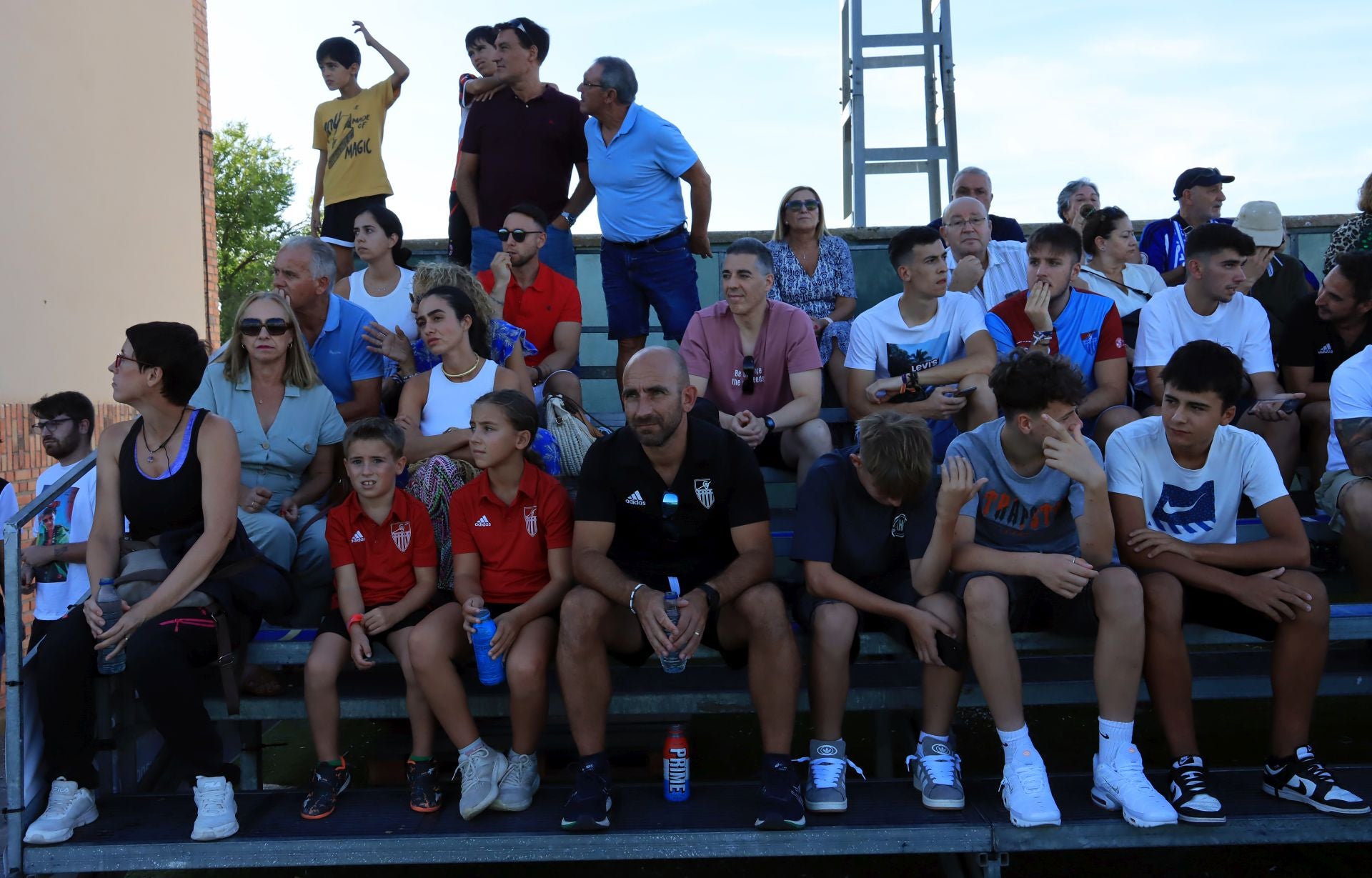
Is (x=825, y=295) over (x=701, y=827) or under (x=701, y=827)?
over

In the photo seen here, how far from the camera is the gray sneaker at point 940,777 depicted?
3008 millimetres

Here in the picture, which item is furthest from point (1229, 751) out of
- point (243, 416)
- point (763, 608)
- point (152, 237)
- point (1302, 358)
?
point (152, 237)

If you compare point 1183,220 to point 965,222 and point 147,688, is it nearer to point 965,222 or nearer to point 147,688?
point 965,222

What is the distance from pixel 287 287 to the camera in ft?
14.6

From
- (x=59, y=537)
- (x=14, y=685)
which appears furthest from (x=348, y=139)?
(x=14, y=685)

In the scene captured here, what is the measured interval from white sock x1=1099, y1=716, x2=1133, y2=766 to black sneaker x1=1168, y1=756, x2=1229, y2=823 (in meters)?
0.17

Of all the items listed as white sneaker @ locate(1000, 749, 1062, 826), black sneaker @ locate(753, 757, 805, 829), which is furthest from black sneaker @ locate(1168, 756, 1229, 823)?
black sneaker @ locate(753, 757, 805, 829)

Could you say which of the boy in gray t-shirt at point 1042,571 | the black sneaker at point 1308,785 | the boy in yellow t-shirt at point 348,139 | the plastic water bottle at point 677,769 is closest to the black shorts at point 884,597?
the boy in gray t-shirt at point 1042,571

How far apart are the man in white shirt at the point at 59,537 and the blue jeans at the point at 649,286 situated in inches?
99.2

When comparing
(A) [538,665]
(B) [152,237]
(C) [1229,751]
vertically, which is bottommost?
(C) [1229,751]

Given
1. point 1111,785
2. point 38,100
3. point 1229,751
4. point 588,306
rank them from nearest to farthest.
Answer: point 1111,785
point 1229,751
point 588,306
point 38,100

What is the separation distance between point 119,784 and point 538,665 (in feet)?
5.08

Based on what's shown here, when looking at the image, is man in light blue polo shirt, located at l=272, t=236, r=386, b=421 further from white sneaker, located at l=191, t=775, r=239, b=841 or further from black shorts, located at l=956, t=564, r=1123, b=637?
black shorts, located at l=956, t=564, r=1123, b=637

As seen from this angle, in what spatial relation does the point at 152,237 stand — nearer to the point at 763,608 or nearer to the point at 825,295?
the point at 825,295
